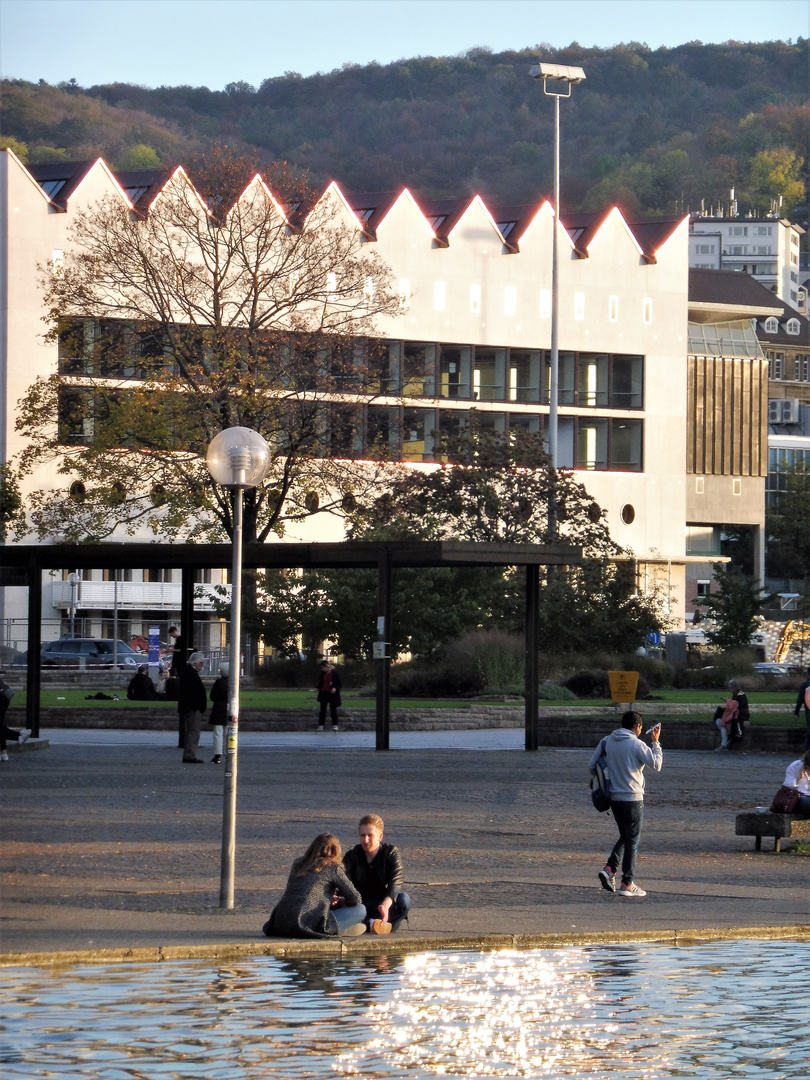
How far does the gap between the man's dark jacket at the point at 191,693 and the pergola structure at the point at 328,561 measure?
3246 mm

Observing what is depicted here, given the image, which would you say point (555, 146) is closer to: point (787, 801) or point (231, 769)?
point (787, 801)

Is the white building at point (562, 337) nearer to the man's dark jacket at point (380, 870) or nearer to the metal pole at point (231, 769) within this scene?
the metal pole at point (231, 769)

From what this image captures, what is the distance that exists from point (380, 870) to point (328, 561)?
1859cm

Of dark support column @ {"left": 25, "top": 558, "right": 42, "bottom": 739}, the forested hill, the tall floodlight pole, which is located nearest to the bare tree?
the forested hill

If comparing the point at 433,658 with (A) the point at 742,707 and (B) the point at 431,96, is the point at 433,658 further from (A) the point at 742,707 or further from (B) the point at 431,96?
(B) the point at 431,96

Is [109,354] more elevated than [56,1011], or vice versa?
[109,354]

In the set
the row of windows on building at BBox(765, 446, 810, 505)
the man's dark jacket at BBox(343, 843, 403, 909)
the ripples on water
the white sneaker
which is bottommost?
the white sneaker

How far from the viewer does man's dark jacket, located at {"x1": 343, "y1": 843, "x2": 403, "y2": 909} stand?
41.3ft

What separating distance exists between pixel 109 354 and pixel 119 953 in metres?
38.5

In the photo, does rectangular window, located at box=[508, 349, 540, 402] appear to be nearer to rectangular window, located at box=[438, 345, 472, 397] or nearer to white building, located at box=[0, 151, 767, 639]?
white building, located at box=[0, 151, 767, 639]

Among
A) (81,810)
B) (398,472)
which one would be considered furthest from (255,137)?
(81,810)

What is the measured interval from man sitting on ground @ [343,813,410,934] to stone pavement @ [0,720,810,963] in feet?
0.64

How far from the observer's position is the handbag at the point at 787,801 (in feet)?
59.5

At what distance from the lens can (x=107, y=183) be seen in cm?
7281
